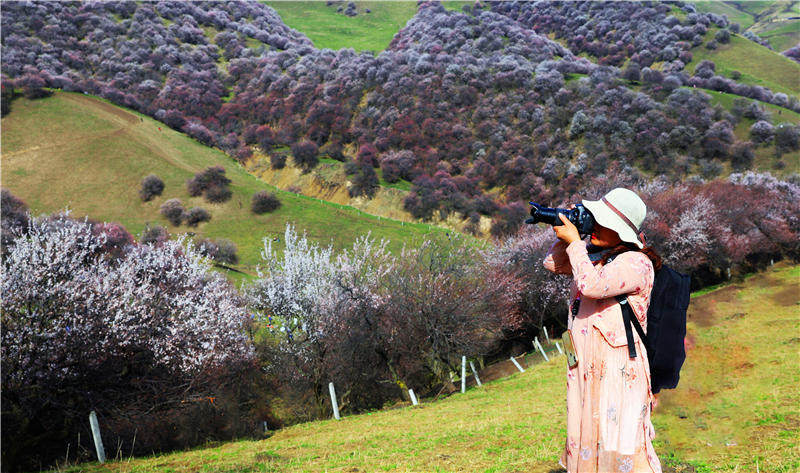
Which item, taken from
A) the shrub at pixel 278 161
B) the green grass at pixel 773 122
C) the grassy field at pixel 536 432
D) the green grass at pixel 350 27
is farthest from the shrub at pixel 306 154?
the green grass at pixel 350 27

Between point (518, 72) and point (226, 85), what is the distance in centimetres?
8022

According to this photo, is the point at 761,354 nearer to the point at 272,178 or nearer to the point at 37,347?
the point at 37,347

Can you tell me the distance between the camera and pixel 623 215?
3.83 metres

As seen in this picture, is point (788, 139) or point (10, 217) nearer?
point (10, 217)

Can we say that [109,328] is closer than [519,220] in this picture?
Yes

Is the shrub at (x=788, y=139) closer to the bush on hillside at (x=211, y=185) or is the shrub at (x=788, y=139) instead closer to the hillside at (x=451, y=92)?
the hillside at (x=451, y=92)

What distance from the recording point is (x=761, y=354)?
19.7 metres

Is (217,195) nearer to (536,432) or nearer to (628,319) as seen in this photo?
(536,432)

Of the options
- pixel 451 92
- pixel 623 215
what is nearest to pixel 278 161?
pixel 451 92

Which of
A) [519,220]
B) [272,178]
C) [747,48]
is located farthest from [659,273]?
[747,48]

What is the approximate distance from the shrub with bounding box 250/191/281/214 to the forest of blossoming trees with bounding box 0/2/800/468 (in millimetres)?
12528

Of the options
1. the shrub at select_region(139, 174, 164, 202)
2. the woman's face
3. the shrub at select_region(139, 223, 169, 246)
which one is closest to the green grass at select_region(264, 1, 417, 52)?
the shrub at select_region(139, 174, 164, 202)

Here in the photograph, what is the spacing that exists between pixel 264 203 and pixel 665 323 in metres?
64.6

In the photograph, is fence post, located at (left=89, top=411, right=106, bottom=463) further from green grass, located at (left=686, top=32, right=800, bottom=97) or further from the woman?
green grass, located at (left=686, top=32, right=800, bottom=97)
